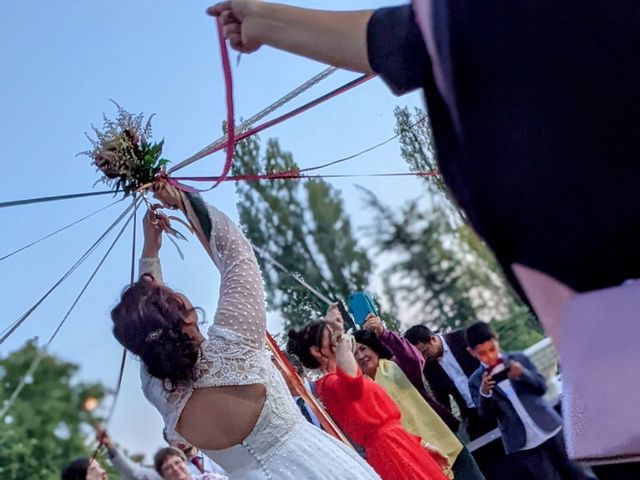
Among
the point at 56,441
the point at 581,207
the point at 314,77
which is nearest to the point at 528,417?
the point at 56,441

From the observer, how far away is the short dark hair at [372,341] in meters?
3.76

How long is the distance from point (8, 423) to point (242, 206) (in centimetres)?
143

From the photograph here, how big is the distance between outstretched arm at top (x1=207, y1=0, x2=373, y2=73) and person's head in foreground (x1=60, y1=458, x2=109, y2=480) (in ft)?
8.54

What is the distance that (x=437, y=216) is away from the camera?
2.99 feet

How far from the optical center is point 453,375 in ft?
13.8

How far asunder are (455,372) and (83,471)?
1845 millimetres

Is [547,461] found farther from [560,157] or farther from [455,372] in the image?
[560,157]

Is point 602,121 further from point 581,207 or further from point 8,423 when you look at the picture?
point 8,423

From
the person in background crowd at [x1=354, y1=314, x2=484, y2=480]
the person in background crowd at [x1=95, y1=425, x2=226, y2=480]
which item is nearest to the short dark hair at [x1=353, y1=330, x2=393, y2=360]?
the person in background crowd at [x1=354, y1=314, x2=484, y2=480]

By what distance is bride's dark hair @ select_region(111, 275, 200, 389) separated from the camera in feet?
7.14

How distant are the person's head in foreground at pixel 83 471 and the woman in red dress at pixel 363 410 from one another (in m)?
0.89

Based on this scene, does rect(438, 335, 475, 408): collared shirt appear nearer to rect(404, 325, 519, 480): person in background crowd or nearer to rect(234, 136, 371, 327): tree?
rect(404, 325, 519, 480): person in background crowd

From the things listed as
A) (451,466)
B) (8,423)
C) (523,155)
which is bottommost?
(451,466)

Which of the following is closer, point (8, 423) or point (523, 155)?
point (523, 155)
